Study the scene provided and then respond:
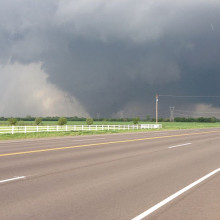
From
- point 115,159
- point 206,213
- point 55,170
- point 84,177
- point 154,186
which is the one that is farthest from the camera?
point 115,159

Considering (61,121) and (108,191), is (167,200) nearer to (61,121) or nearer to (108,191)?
(108,191)

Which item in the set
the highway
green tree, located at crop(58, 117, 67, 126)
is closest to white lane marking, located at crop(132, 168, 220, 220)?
the highway

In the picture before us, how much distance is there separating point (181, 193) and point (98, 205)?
2.10m

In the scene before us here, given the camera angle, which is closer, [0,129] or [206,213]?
[206,213]

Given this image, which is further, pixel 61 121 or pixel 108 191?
pixel 61 121

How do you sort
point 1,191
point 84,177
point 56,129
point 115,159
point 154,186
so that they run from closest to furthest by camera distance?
point 1,191, point 154,186, point 84,177, point 115,159, point 56,129

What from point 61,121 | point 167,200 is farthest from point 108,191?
point 61,121

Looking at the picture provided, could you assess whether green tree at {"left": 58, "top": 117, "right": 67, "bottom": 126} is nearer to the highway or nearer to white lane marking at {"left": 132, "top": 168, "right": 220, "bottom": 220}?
the highway

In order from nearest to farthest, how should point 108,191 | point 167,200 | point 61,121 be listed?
1. point 167,200
2. point 108,191
3. point 61,121

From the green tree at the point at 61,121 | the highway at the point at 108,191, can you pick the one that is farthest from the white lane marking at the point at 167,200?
the green tree at the point at 61,121

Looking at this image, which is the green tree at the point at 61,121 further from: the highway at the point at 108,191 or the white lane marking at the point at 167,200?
the white lane marking at the point at 167,200

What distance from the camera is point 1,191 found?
6805 millimetres

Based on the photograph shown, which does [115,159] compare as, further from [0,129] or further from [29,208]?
[0,129]

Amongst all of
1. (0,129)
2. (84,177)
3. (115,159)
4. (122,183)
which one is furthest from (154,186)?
(0,129)
